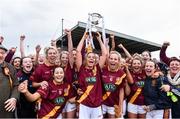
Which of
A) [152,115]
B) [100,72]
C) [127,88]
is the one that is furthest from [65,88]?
[152,115]

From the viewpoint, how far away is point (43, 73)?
23.6 ft

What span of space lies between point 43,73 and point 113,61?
1462 millimetres

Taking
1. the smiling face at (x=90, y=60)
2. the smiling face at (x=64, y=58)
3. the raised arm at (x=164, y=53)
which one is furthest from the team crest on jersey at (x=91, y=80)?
the raised arm at (x=164, y=53)

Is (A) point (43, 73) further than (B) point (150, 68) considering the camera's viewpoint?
No

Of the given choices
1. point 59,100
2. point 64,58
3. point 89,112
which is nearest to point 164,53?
point 64,58

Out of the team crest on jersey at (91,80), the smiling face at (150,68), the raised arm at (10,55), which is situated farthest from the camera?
the raised arm at (10,55)

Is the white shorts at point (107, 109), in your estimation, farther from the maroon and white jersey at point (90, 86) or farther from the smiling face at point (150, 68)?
the smiling face at point (150, 68)

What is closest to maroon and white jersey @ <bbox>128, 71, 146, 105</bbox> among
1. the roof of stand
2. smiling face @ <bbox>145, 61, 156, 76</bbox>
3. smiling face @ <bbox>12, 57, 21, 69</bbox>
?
smiling face @ <bbox>145, 61, 156, 76</bbox>

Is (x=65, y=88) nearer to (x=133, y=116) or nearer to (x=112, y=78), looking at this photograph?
(x=112, y=78)

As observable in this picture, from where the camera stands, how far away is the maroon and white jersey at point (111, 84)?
23.7 ft

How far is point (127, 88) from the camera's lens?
7566 millimetres

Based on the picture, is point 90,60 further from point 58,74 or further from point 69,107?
point 69,107

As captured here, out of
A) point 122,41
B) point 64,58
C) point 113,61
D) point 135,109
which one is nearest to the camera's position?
point 113,61

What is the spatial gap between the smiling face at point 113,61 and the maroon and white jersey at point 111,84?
0.11 metres
